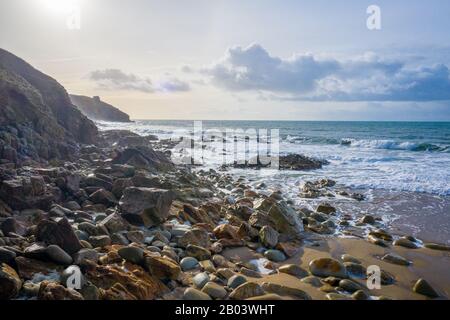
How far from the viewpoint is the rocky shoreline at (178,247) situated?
14.7 feet

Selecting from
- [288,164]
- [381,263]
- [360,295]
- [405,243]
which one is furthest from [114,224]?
[288,164]

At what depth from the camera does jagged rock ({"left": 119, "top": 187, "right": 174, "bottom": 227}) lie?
710cm

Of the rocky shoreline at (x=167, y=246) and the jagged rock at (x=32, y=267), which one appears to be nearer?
the jagged rock at (x=32, y=267)

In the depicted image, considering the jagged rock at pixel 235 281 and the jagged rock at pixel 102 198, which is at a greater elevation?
the jagged rock at pixel 102 198

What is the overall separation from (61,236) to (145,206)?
2.27 m

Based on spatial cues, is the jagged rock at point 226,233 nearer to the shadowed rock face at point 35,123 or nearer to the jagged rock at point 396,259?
the jagged rock at point 396,259

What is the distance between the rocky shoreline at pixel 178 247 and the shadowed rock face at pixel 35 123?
1.05 ft

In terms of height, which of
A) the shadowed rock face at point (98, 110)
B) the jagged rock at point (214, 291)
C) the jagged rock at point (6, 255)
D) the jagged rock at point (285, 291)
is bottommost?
the jagged rock at point (285, 291)

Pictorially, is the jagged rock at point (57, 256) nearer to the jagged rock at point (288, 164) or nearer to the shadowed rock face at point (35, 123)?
the shadowed rock face at point (35, 123)

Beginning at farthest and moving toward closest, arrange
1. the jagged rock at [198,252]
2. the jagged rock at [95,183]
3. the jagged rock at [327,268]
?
the jagged rock at [95,183]
the jagged rock at [198,252]
the jagged rock at [327,268]

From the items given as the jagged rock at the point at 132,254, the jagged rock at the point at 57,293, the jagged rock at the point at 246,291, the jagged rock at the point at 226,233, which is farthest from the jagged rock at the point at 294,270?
the jagged rock at the point at 57,293

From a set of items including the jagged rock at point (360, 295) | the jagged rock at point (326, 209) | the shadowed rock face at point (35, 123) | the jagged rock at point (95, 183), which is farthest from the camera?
the shadowed rock face at point (35, 123)
